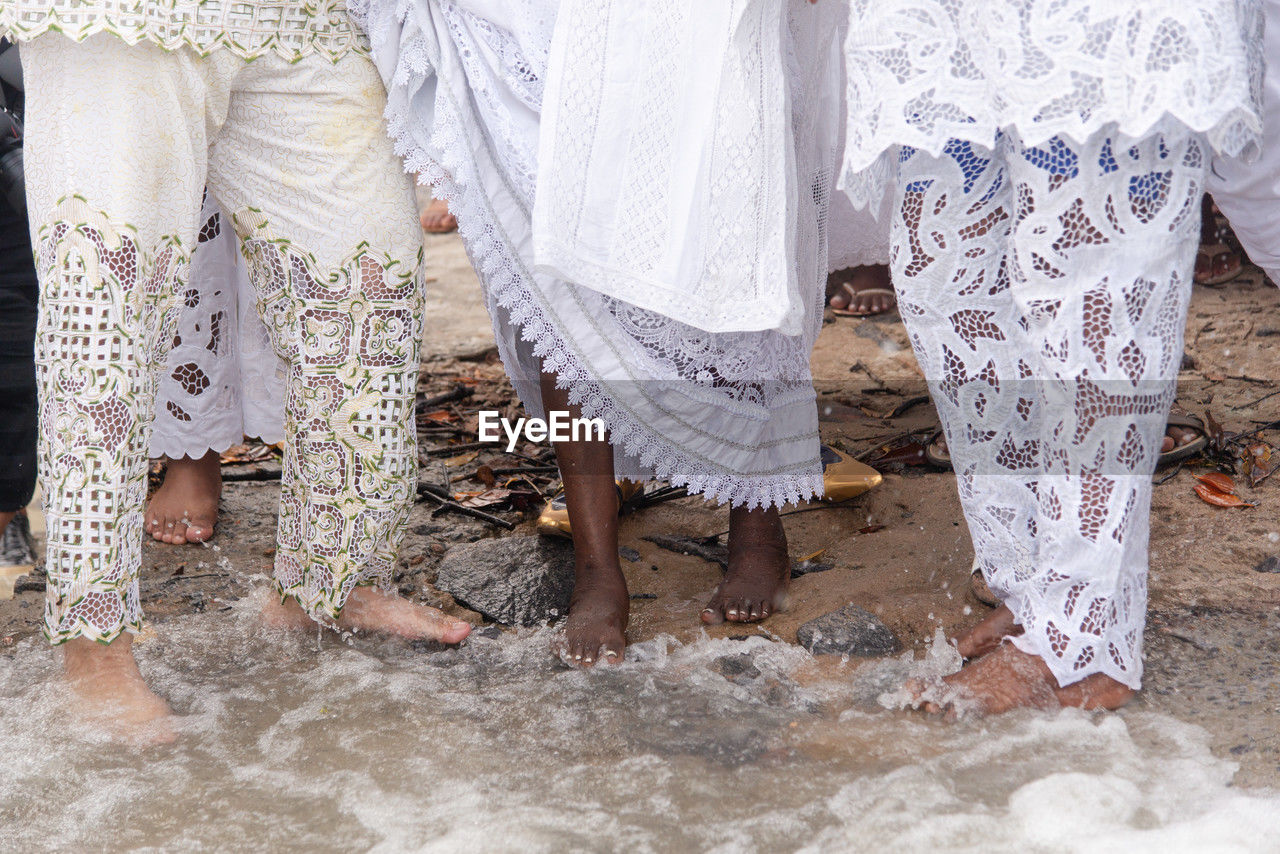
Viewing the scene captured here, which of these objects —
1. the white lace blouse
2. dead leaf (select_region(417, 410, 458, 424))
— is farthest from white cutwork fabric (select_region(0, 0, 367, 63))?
dead leaf (select_region(417, 410, 458, 424))

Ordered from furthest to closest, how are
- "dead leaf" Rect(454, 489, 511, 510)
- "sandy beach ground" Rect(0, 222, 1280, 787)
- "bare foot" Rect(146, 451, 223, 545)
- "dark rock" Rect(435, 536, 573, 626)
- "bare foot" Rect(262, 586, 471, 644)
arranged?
"dead leaf" Rect(454, 489, 511, 510) < "bare foot" Rect(146, 451, 223, 545) < "dark rock" Rect(435, 536, 573, 626) < "bare foot" Rect(262, 586, 471, 644) < "sandy beach ground" Rect(0, 222, 1280, 787)

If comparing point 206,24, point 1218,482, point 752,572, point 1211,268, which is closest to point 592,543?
point 752,572

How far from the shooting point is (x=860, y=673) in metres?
2.38

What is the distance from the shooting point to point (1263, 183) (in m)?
2.31

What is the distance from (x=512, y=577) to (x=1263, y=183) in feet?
6.14

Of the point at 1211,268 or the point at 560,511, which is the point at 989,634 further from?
the point at 1211,268

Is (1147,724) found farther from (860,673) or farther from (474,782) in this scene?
(474,782)

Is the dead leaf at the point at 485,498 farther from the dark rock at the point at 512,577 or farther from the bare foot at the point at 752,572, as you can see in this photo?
the bare foot at the point at 752,572

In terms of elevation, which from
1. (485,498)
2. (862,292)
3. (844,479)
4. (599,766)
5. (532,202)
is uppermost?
(532,202)

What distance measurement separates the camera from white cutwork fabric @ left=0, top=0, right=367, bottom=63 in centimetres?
204

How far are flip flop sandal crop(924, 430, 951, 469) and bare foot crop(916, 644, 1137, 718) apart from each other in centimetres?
115

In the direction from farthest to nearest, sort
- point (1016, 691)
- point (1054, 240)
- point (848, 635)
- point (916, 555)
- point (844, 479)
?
point (844, 479) → point (916, 555) → point (848, 635) → point (1016, 691) → point (1054, 240)

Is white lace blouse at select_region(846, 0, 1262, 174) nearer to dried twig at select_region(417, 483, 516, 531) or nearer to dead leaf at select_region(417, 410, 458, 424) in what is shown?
dried twig at select_region(417, 483, 516, 531)

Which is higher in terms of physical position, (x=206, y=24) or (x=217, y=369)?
(x=206, y=24)
